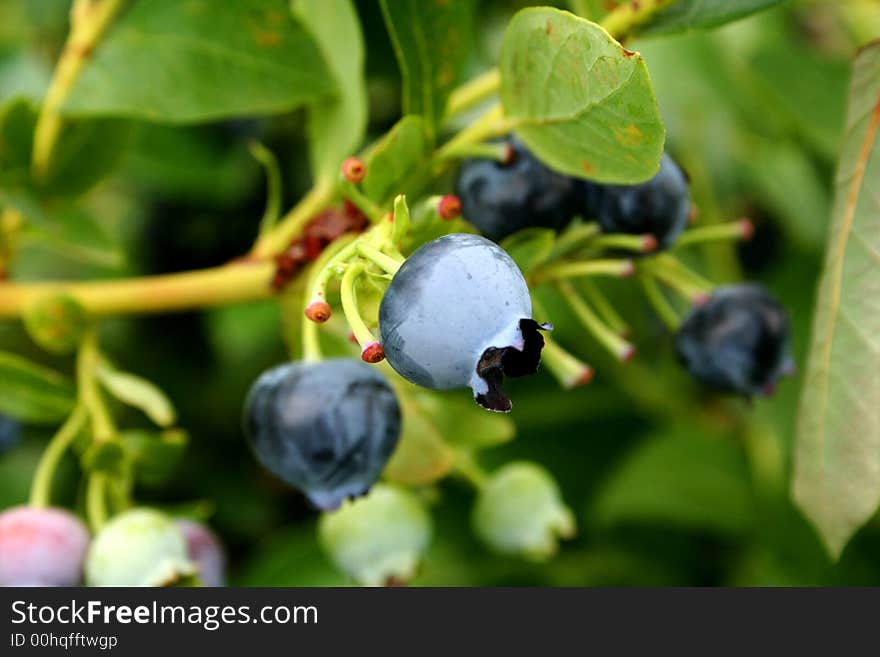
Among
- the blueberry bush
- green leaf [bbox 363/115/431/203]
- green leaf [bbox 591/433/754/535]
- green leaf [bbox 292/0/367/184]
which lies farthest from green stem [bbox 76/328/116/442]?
green leaf [bbox 591/433/754/535]

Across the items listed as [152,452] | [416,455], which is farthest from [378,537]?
[152,452]

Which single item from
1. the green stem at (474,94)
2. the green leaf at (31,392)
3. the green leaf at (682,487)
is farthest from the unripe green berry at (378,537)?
the green leaf at (682,487)

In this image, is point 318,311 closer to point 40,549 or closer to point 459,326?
point 459,326

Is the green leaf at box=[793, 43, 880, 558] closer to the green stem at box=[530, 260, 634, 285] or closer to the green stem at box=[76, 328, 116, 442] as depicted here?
the green stem at box=[530, 260, 634, 285]

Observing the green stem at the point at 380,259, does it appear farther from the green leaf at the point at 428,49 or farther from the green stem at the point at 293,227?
the green stem at the point at 293,227

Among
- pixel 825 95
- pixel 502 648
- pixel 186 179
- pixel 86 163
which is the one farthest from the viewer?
pixel 186 179

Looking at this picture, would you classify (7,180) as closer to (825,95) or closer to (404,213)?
(404,213)

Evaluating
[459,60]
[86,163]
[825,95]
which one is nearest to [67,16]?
[86,163]
